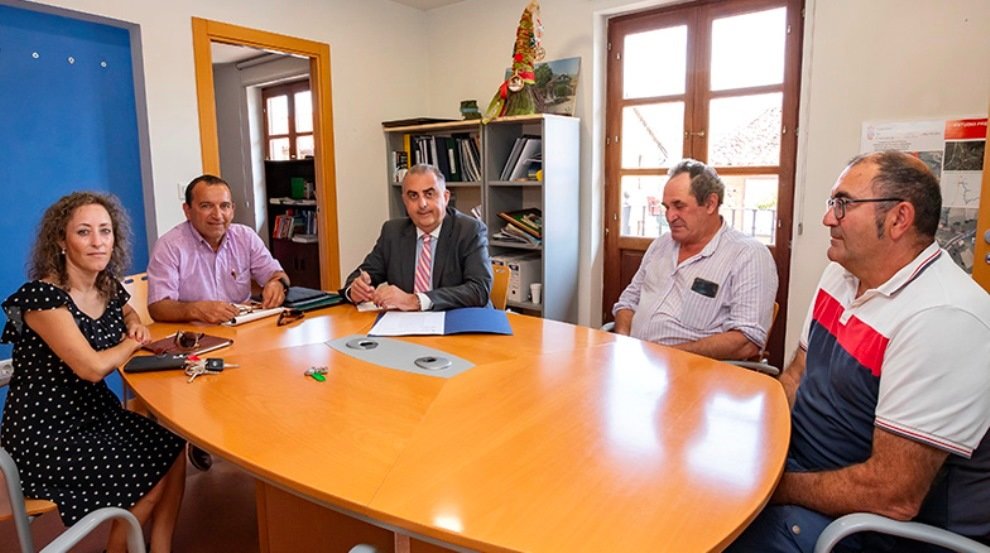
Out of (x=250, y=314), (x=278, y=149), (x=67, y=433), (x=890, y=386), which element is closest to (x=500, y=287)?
(x=250, y=314)

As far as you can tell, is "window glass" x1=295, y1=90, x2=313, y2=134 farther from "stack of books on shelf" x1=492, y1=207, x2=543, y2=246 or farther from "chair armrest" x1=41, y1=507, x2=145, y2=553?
"chair armrest" x1=41, y1=507, x2=145, y2=553

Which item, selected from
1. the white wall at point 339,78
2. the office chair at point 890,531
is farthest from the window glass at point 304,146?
the office chair at point 890,531

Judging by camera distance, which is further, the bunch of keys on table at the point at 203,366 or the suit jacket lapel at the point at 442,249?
the suit jacket lapel at the point at 442,249

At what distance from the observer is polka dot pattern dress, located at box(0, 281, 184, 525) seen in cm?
158

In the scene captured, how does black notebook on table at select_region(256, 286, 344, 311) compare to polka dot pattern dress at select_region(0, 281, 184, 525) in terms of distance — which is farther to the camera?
black notebook on table at select_region(256, 286, 344, 311)

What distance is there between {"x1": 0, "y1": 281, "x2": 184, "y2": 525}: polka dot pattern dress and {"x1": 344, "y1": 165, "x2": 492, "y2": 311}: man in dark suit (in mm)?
974

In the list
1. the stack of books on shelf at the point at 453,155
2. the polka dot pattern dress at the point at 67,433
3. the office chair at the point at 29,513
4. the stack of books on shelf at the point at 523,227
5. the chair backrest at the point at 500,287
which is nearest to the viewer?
the office chair at the point at 29,513

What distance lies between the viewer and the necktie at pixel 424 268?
2.63m

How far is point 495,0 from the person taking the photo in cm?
429

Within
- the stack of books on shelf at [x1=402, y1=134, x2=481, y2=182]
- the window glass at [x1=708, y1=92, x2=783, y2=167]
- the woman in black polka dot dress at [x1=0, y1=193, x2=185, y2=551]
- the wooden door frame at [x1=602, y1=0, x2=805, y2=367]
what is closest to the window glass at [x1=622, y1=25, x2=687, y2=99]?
the wooden door frame at [x1=602, y1=0, x2=805, y2=367]

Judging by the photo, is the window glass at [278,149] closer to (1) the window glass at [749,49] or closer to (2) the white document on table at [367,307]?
(2) the white document on table at [367,307]

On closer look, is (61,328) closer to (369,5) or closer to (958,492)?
(958,492)

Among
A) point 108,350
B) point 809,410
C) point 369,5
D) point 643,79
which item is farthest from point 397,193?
point 809,410

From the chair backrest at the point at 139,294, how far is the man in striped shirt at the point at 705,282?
2019 mm
